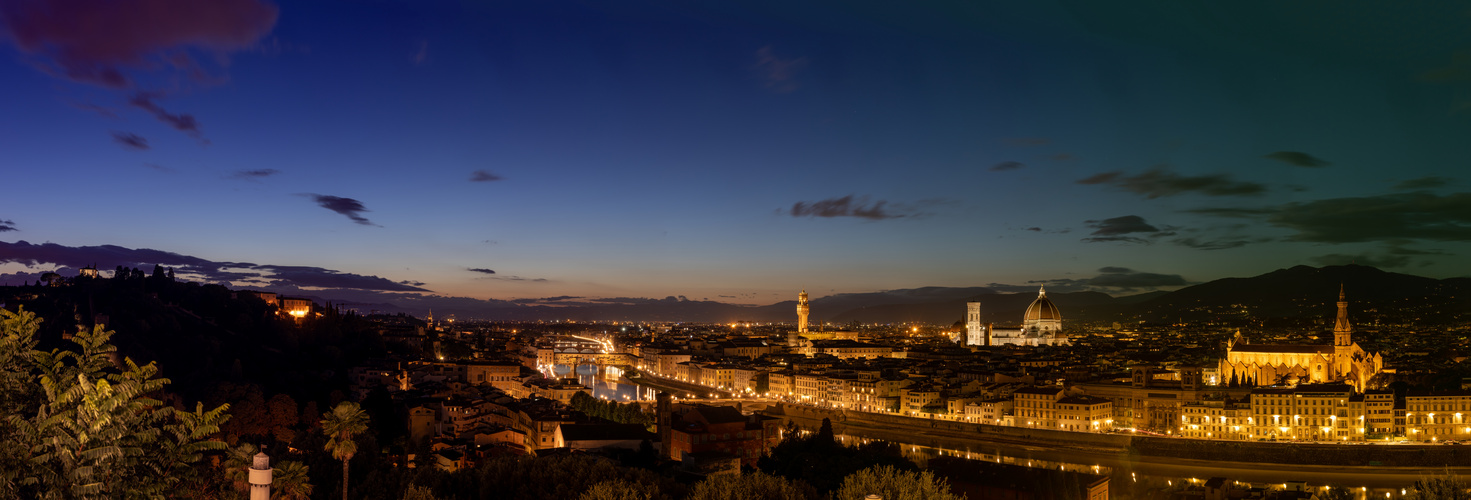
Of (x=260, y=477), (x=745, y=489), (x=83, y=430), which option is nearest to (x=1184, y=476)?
(x=745, y=489)

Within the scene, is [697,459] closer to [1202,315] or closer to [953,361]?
[953,361]

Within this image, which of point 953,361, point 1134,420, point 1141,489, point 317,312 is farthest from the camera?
point 317,312

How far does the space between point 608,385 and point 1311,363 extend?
37.7 meters

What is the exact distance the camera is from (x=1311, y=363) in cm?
3919

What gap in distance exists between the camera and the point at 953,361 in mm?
51125

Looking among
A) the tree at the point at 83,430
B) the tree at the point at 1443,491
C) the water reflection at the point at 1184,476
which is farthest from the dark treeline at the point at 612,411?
the tree at the point at 83,430

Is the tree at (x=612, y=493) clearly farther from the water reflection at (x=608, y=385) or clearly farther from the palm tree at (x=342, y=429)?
the water reflection at (x=608, y=385)

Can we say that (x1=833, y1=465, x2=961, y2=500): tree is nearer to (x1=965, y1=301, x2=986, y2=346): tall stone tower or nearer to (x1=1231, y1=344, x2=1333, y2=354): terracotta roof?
(x1=1231, y1=344, x2=1333, y2=354): terracotta roof

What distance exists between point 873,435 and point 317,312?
3969cm

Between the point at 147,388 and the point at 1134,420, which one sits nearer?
the point at 147,388

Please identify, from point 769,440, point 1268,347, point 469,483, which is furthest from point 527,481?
point 1268,347

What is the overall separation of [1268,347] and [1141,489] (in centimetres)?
2440

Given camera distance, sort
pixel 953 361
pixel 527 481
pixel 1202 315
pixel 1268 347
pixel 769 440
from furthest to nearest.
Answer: pixel 1202 315
pixel 953 361
pixel 1268 347
pixel 769 440
pixel 527 481

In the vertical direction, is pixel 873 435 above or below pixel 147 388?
below
